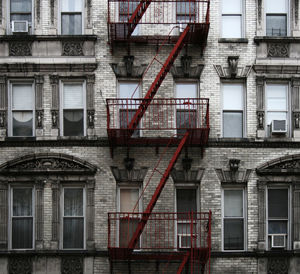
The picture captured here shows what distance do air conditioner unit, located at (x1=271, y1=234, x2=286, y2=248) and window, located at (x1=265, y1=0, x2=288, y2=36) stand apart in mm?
6014

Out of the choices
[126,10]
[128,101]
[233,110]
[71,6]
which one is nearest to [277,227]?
[233,110]

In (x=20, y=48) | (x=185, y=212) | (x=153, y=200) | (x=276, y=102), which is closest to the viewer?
(x=153, y=200)

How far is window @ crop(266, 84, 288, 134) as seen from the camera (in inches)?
743

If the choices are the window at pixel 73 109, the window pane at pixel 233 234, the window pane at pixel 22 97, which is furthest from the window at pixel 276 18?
the window pane at pixel 22 97

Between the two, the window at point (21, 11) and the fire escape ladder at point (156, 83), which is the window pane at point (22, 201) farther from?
the window at point (21, 11)

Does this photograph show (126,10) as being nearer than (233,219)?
No

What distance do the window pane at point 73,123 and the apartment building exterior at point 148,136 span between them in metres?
0.03

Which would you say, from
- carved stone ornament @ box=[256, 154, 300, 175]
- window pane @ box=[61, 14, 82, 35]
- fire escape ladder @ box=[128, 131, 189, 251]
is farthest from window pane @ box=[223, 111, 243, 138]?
window pane @ box=[61, 14, 82, 35]

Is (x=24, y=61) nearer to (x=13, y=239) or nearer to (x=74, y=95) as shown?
(x=74, y=95)

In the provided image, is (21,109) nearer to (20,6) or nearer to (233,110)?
(20,6)

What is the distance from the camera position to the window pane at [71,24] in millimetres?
19234

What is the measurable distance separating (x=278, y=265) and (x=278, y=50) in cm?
624

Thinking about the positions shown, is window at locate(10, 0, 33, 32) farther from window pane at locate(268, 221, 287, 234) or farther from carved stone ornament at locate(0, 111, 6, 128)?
window pane at locate(268, 221, 287, 234)

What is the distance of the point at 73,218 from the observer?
18.3 m
